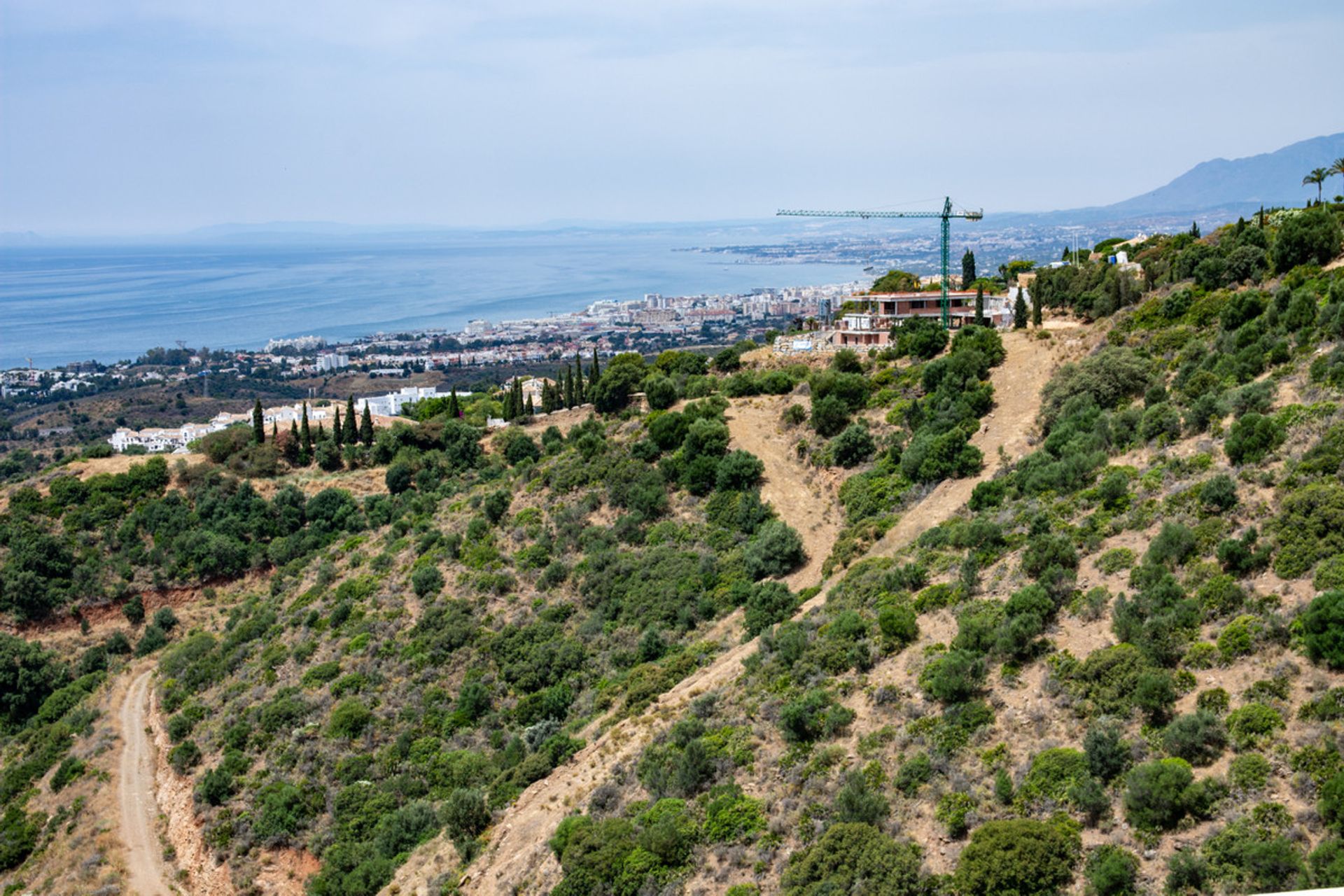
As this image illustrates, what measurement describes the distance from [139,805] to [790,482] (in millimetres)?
20093

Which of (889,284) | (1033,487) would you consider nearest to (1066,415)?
(1033,487)

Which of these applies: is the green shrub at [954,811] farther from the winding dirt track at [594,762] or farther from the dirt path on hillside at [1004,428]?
the dirt path on hillside at [1004,428]

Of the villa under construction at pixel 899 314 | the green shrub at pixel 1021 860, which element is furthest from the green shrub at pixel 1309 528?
→ the villa under construction at pixel 899 314

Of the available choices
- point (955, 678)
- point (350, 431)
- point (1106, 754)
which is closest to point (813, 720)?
point (955, 678)

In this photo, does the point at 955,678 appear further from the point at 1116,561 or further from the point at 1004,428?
the point at 1004,428

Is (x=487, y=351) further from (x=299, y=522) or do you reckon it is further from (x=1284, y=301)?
(x=1284, y=301)

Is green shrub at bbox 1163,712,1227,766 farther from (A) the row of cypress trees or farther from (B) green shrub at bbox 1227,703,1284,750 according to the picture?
(A) the row of cypress trees

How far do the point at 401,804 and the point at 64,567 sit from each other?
23.9m

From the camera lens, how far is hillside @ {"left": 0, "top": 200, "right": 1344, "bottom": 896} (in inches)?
519

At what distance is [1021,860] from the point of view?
1188 centimetres

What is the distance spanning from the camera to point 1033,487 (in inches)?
846

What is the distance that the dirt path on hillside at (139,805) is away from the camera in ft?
75.5

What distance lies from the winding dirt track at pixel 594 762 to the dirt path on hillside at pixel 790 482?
0.28 metres

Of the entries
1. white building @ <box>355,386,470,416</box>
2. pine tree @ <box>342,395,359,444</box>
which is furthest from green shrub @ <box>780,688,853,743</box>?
white building @ <box>355,386,470,416</box>
